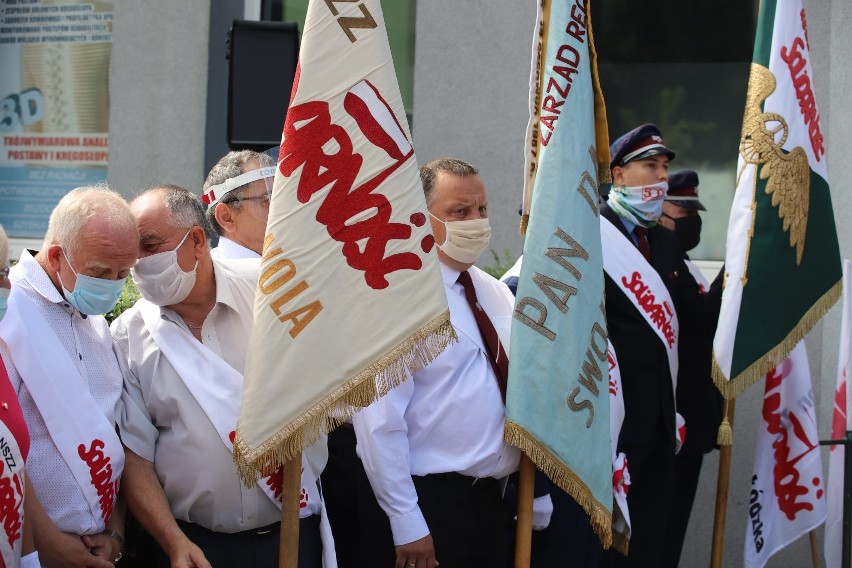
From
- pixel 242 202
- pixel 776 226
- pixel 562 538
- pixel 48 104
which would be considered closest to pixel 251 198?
pixel 242 202

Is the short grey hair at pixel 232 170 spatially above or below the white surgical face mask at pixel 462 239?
above

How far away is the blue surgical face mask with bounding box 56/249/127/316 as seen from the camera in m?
3.33

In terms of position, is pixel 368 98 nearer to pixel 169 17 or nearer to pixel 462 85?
A: pixel 462 85

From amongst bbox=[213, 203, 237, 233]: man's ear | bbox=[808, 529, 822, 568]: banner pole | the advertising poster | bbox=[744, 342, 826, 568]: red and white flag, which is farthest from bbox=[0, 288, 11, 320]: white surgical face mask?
the advertising poster

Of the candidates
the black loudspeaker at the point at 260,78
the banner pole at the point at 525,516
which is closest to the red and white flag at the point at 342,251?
the banner pole at the point at 525,516

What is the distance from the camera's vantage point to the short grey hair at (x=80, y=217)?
336cm

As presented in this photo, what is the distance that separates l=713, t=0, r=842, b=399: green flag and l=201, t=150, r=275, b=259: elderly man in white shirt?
2.00m

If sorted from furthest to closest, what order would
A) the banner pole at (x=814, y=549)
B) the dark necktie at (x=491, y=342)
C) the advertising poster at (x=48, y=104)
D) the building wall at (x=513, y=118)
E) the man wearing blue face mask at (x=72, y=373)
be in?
the advertising poster at (x=48, y=104), the building wall at (x=513, y=118), the banner pole at (x=814, y=549), the dark necktie at (x=491, y=342), the man wearing blue face mask at (x=72, y=373)

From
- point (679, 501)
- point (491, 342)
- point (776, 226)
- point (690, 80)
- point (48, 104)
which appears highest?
point (690, 80)

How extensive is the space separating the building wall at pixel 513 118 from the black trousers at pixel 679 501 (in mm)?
1170

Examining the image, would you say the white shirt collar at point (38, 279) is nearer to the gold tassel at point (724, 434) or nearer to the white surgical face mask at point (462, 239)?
the white surgical face mask at point (462, 239)

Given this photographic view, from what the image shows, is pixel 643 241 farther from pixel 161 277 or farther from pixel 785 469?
pixel 161 277

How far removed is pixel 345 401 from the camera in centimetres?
351

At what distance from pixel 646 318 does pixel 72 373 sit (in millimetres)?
2630
